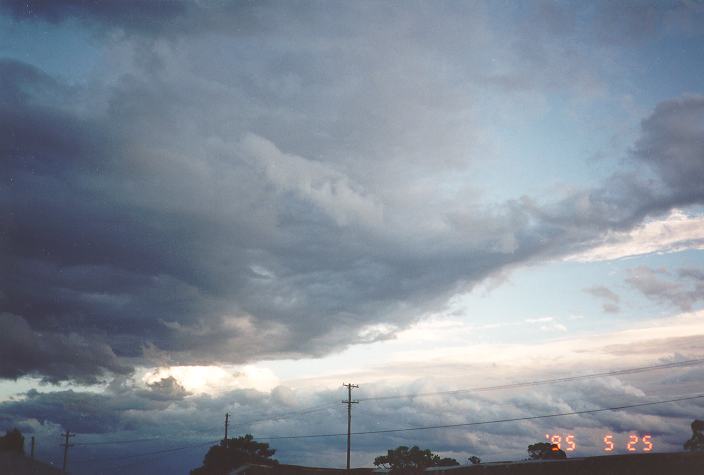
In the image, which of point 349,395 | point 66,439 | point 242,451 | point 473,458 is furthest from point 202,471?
point 473,458

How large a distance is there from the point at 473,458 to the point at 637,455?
7876cm

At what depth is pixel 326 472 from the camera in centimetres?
5869

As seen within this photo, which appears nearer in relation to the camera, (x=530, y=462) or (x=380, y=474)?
(x=530, y=462)

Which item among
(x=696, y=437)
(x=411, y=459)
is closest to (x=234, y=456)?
(x=411, y=459)

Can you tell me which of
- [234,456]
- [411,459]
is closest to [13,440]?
[234,456]

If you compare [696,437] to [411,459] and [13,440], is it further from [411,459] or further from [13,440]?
[13,440]

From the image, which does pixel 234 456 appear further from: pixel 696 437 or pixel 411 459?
pixel 696 437

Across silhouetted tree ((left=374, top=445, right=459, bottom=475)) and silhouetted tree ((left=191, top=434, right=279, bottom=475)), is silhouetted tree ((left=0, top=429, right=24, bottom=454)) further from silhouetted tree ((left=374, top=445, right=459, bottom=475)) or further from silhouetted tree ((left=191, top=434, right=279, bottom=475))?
silhouetted tree ((left=374, top=445, right=459, bottom=475))

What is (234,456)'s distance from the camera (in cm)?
8162

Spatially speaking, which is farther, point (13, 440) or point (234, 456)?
point (13, 440)

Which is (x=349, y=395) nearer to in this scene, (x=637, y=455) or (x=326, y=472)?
(x=326, y=472)

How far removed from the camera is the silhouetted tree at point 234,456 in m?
78.9

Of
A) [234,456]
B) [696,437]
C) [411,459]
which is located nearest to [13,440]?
[234,456]

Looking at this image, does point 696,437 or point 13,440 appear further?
point 13,440
